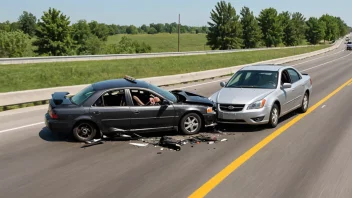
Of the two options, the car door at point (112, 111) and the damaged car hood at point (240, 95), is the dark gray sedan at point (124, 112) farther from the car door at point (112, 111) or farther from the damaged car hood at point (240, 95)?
the damaged car hood at point (240, 95)

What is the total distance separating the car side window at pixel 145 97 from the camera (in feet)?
28.0

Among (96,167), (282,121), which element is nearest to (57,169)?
(96,167)

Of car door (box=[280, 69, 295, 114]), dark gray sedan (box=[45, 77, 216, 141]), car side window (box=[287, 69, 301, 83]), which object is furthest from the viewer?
car side window (box=[287, 69, 301, 83])

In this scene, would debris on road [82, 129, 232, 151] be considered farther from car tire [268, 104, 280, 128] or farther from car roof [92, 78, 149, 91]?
car tire [268, 104, 280, 128]

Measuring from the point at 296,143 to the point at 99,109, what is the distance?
4.46 metres

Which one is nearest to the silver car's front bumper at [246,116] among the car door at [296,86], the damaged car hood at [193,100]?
the damaged car hood at [193,100]

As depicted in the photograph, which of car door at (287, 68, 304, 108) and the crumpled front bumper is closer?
the crumpled front bumper

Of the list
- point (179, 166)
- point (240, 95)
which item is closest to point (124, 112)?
point (179, 166)

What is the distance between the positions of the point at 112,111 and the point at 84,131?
0.77 metres

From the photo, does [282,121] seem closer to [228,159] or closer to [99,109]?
[228,159]

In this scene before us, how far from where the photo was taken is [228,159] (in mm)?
6855

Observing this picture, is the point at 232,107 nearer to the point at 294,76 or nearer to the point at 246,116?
the point at 246,116

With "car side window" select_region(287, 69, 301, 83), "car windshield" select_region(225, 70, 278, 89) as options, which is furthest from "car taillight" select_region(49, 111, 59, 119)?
"car side window" select_region(287, 69, 301, 83)

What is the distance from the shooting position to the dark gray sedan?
317 inches
